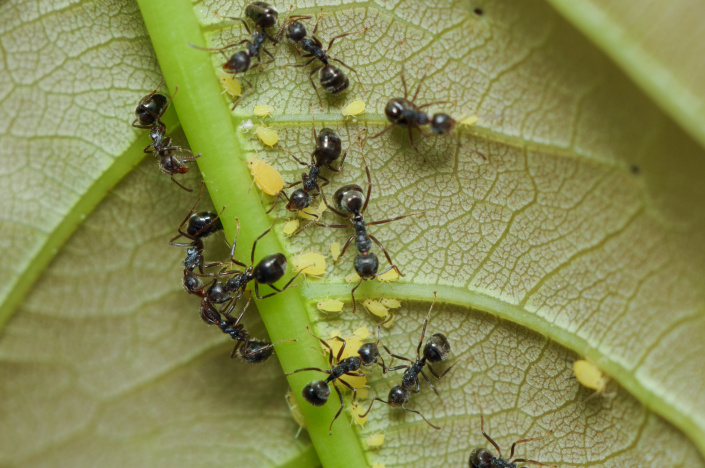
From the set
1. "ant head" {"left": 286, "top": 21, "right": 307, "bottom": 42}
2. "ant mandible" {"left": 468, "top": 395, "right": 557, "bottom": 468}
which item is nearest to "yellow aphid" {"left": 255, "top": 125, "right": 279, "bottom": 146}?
"ant head" {"left": 286, "top": 21, "right": 307, "bottom": 42}

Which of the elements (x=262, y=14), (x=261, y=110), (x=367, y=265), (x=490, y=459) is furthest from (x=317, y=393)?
(x=262, y=14)

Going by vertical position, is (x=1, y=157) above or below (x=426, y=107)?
below

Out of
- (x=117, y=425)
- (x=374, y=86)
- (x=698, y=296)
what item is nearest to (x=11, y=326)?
(x=117, y=425)

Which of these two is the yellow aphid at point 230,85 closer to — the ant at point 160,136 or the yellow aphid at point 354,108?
the ant at point 160,136

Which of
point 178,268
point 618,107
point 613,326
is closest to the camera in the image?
point 618,107

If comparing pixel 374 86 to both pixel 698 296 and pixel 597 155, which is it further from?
pixel 698 296

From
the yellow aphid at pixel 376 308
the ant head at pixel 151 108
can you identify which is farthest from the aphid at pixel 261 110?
Result: the yellow aphid at pixel 376 308
